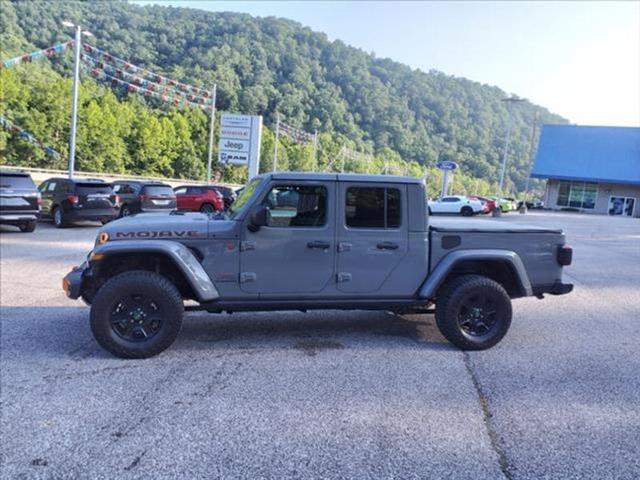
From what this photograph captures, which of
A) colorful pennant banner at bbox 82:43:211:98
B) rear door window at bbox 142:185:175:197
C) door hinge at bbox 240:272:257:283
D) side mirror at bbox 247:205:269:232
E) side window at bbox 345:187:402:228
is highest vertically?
colorful pennant banner at bbox 82:43:211:98

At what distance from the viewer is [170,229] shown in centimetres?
505

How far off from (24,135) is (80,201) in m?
36.5

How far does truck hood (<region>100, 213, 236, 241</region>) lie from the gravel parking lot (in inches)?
46.2

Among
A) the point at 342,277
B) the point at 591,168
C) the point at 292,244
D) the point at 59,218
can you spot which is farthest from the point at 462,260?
the point at 591,168

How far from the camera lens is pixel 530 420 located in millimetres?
3871

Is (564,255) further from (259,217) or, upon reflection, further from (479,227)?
(259,217)

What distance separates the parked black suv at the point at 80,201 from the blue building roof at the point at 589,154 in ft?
149

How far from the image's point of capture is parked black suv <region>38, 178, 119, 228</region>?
16.8 metres

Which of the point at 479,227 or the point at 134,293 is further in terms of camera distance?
the point at 479,227

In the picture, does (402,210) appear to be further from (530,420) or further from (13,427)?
(13,427)

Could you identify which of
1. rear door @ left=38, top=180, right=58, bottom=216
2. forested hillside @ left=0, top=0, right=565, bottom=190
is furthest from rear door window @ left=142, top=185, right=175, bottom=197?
forested hillside @ left=0, top=0, right=565, bottom=190

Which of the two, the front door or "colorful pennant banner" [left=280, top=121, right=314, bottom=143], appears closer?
the front door

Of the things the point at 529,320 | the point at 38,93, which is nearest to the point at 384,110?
the point at 38,93

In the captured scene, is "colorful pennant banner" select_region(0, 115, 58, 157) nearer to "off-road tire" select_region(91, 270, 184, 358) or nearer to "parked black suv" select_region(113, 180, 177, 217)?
"parked black suv" select_region(113, 180, 177, 217)
